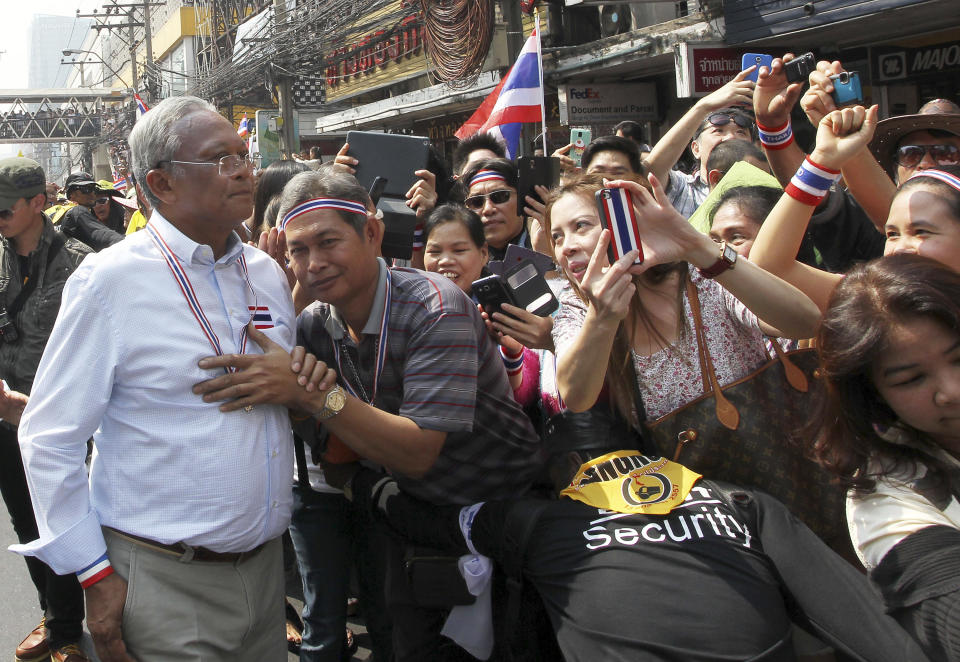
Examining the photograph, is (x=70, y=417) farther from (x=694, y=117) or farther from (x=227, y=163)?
(x=694, y=117)

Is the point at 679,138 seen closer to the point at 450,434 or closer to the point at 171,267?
the point at 450,434

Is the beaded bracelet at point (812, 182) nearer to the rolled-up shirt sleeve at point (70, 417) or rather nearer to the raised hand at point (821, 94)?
the raised hand at point (821, 94)

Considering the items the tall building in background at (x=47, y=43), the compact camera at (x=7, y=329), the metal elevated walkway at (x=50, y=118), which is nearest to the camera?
the compact camera at (x=7, y=329)

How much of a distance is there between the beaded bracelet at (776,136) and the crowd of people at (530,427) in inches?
6.5

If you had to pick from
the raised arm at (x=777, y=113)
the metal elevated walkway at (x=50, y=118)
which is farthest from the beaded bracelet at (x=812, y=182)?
the metal elevated walkway at (x=50, y=118)

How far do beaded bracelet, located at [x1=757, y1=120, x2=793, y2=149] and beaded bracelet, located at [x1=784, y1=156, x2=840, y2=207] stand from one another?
0.65 meters

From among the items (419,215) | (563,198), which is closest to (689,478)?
(563,198)

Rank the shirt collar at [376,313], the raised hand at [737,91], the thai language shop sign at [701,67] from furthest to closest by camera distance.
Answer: the thai language shop sign at [701,67]
the raised hand at [737,91]
the shirt collar at [376,313]

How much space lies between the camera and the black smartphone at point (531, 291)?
254 cm

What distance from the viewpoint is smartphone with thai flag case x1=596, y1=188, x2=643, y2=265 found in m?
2.00

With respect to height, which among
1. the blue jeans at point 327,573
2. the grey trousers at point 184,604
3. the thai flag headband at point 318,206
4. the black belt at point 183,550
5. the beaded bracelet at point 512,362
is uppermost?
the thai flag headband at point 318,206

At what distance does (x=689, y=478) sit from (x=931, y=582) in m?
0.62

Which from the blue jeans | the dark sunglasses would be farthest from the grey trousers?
the dark sunglasses

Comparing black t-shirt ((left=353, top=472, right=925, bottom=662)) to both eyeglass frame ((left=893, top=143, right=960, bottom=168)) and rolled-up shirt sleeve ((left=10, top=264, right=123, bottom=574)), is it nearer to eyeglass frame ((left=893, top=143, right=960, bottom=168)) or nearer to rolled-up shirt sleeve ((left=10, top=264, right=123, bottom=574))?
rolled-up shirt sleeve ((left=10, top=264, right=123, bottom=574))
